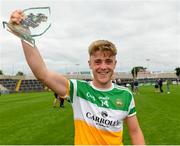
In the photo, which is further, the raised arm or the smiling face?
the smiling face

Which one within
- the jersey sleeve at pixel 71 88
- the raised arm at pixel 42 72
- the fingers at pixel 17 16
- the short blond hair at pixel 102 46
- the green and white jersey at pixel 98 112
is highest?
the fingers at pixel 17 16

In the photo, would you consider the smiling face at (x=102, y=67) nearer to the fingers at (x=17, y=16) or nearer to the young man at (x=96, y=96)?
the young man at (x=96, y=96)

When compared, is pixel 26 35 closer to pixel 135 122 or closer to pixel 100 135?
pixel 100 135

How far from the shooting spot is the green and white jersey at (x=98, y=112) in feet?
13.3

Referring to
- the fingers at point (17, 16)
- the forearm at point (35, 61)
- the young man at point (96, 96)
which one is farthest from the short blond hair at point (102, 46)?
the fingers at point (17, 16)

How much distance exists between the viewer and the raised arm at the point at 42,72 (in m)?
3.92

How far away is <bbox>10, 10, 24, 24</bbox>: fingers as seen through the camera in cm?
366

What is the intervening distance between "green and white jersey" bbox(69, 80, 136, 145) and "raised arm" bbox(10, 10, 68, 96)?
0.12 m

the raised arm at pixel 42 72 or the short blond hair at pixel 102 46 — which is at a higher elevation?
the short blond hair at pixel 102 46

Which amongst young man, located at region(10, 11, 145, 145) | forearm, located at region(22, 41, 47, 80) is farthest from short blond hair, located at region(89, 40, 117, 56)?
forearm, located at region(22, 41, 47, 80)

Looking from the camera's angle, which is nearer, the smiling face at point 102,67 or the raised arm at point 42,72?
the raised arm at point 42,72

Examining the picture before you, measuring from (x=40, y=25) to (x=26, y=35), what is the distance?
0.17m

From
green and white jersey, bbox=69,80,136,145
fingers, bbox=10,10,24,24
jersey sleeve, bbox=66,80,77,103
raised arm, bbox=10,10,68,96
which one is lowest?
green and white jersey, bbox=69,80,136,145

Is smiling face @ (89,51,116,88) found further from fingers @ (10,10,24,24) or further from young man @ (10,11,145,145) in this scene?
fingers @ (10,10,24,24)
